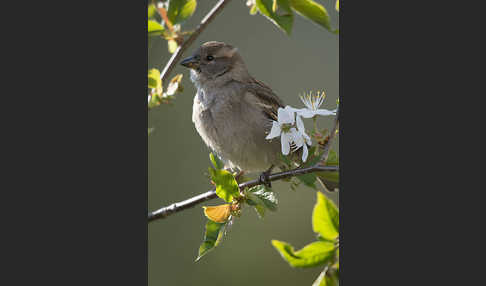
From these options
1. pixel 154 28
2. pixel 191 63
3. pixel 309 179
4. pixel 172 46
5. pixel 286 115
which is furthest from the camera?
pixel 191 63

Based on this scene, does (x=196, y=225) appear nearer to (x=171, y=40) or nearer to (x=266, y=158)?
(x=266, y=158)

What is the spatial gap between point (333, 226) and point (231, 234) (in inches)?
38.3

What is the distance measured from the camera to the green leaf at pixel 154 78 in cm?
249

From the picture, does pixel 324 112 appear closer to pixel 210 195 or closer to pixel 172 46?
pixel 210 195

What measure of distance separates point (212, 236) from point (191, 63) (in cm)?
160

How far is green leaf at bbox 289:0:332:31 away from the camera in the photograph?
90.1 inches

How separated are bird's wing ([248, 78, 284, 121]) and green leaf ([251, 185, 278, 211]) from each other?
853mm

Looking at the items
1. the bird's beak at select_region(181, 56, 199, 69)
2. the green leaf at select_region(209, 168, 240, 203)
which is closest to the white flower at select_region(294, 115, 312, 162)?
the green leaf at select_region(209, 168, 240, 203)

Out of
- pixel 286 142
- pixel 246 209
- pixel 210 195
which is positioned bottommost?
pixel 246 209

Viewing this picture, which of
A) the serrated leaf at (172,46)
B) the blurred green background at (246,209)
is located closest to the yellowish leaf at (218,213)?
the blurred green background at (246,209)

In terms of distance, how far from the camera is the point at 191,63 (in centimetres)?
343

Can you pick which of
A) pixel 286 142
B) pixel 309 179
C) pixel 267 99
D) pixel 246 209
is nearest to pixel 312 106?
pixel 286 142

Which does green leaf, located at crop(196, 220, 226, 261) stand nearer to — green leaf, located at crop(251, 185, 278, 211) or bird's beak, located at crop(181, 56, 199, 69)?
green leaf, located at crop(251, 185, 278, 211)

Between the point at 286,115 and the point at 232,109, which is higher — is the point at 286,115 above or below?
above
